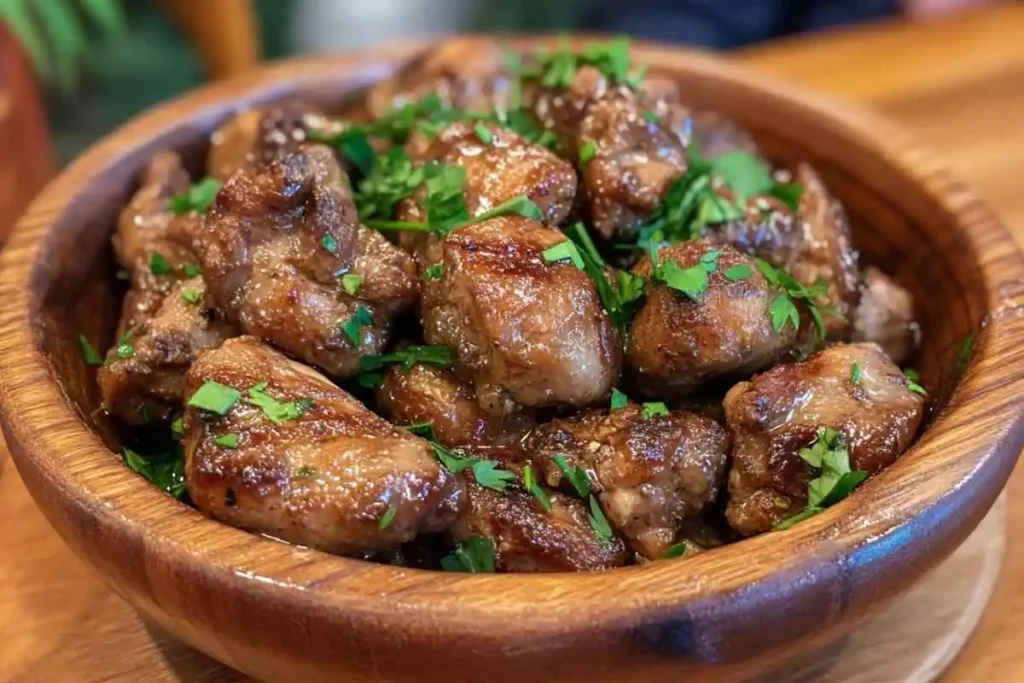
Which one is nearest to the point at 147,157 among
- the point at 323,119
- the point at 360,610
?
the point at 323,119

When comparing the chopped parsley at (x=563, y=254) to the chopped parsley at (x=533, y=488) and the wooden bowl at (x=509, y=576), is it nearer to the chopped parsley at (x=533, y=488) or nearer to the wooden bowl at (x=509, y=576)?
the chopped parsley at (x=533, y=488)

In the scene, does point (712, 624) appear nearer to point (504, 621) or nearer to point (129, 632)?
point (504, 621)

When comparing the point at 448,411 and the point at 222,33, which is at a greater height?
the point at 222,33

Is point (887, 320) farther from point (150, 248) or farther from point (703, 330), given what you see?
point (150, 248)

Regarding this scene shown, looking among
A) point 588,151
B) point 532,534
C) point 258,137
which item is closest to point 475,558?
point 532,534

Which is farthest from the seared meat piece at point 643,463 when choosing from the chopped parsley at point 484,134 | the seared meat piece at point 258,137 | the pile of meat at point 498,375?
the seared meat piece at point 258,137
